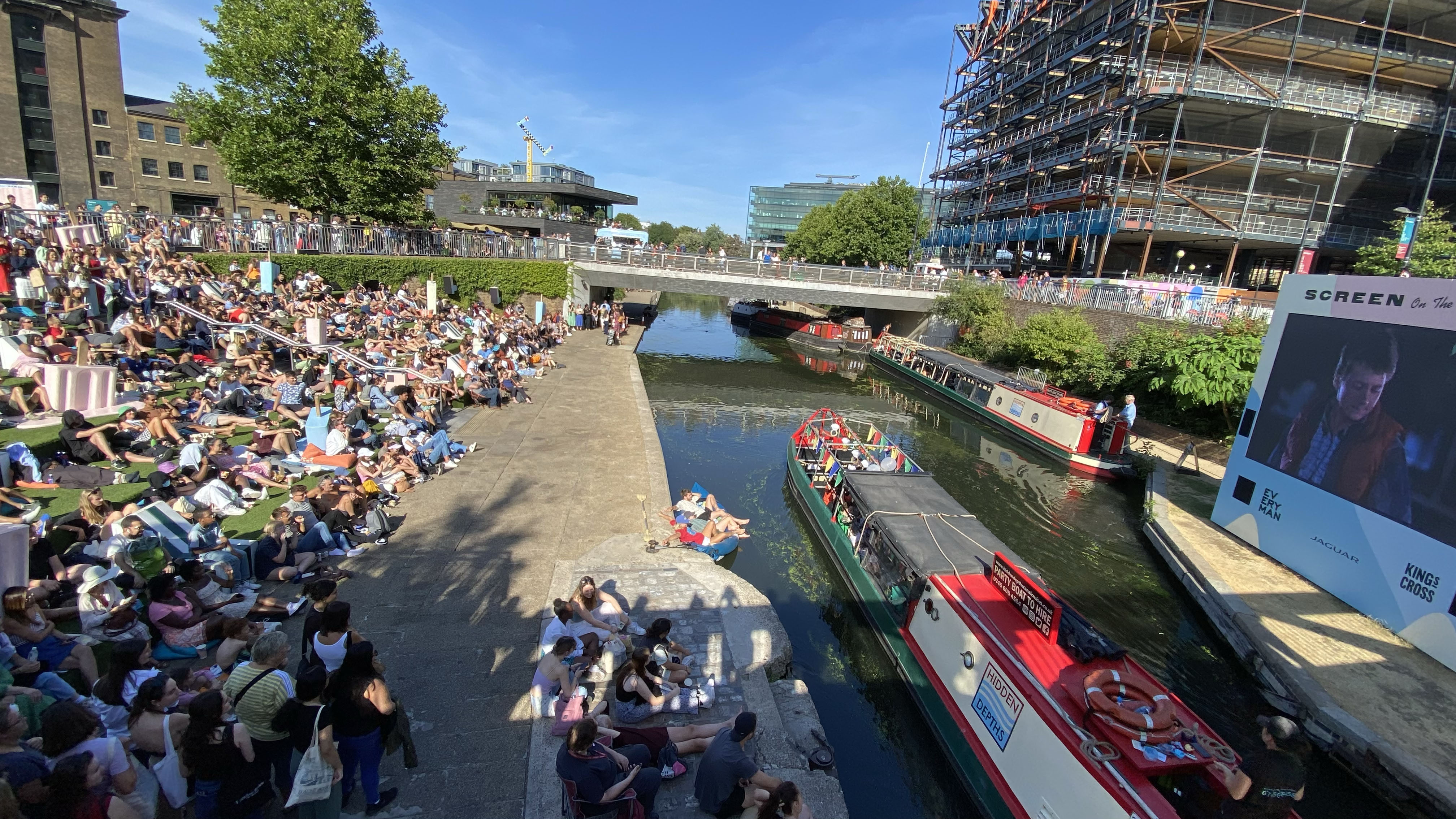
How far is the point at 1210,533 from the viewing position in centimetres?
1412

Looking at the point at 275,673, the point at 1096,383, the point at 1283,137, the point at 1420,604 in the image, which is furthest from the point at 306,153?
the point at 1283,137

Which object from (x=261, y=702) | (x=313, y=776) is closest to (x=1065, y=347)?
(x=313, y=776)

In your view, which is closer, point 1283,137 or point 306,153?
point 306,153

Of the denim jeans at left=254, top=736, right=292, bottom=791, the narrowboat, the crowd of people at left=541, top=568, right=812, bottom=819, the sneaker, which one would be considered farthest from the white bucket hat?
the narrowboat

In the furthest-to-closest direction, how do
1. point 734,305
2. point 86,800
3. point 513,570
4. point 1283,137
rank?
point 734,305, point 1283,137, point 513,570, point 86,800

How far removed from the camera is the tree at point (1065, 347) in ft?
85.8

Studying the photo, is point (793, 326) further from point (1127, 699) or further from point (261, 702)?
point (261, 702)

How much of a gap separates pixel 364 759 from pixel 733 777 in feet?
9.66

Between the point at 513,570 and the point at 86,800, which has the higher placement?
the point at 86,800

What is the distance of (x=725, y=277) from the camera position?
36719 millimetres

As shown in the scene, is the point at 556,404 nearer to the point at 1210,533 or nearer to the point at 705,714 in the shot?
the point at 705,714

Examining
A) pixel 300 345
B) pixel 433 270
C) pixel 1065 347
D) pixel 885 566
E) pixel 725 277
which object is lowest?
pixel 885 566

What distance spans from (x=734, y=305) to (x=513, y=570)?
52.5 metres

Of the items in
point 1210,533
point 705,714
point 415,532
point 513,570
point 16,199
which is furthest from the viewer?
point 16,199
